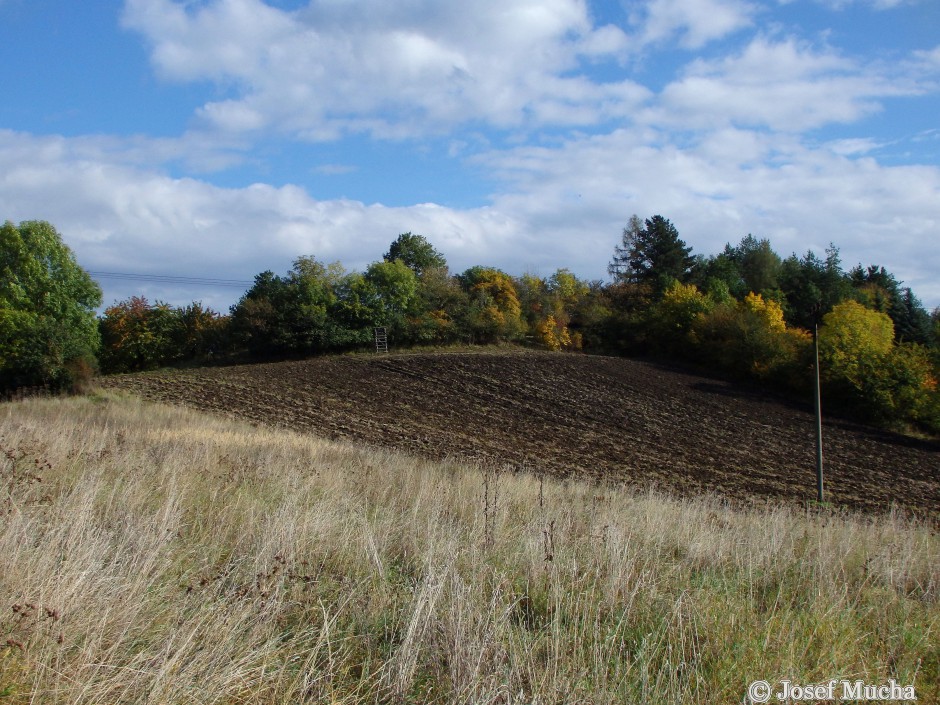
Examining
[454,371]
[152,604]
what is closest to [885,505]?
[152,604]

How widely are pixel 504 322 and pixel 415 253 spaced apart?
992 inches

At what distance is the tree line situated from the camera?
4059 centimetres

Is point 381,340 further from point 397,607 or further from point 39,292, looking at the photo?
point 397,607

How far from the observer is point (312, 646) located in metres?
3.51

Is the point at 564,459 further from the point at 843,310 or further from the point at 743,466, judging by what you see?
the point at 843,310

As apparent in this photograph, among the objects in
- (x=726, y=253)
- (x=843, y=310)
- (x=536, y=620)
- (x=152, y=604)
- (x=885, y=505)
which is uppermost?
(x=726, y=253)

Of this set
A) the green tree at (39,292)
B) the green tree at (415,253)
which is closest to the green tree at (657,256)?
the green tree at (415,253)

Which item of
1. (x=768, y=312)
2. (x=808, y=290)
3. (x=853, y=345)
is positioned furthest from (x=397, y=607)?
(x=808, y=290)

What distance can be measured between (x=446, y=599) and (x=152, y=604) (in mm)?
1568

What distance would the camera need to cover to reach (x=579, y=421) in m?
33.8

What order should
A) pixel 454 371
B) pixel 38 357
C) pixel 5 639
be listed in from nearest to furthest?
pixel 5 639, pixel 38 357, pixel 454 371

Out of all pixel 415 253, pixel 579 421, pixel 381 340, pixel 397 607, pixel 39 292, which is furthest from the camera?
pixel 415 253

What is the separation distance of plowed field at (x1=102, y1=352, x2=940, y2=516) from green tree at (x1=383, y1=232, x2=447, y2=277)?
31.6 metres

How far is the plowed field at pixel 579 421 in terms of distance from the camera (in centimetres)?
2373
